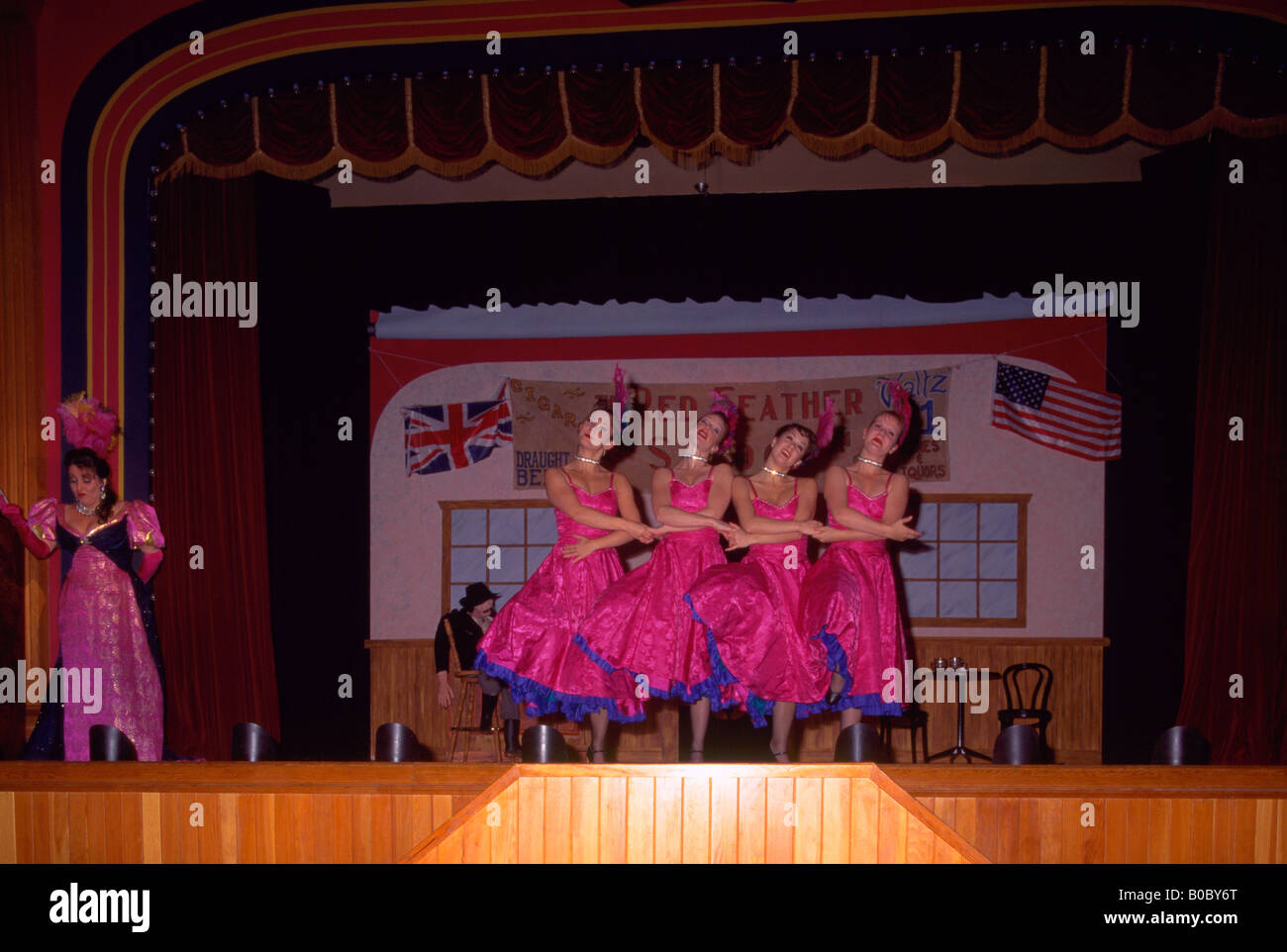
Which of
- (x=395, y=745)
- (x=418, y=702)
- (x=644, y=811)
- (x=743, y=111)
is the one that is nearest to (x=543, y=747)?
(x=395, y=745)

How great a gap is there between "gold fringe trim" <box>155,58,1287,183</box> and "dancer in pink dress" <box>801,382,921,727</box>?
1459mm

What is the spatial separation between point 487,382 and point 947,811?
14.8ft

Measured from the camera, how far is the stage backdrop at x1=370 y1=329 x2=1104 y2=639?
639 centimetres

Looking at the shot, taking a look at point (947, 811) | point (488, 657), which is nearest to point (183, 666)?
point (488, 657)

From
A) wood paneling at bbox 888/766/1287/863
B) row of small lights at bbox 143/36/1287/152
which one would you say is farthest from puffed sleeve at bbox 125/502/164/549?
wood paneling at bbox 888/766/1287/863

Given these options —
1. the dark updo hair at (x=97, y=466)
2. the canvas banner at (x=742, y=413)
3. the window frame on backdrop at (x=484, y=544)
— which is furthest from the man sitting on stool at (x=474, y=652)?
the dark updo hair at (x=97, y=466)

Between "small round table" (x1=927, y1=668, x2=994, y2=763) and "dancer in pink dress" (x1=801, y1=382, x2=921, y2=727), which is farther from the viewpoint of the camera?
"small round table" (x1=927, y1=668, x2=994, y2=763)

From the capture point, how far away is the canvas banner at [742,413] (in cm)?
651

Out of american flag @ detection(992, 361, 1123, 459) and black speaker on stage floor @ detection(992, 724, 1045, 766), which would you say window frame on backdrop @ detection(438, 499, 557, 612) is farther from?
black speaker on stage floor @ detection(992, 724, 1045, 766)

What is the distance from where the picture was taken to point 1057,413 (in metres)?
6.39

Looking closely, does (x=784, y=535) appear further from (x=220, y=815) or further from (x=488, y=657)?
(x=220, y=815)

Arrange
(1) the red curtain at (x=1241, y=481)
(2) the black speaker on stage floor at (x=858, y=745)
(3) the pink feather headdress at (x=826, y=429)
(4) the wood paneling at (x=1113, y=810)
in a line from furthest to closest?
(1) the red curtain at (x=1241, y=481)
(3) the pink feather headdress at (x=826, y=429)
(2) the black speaker on stage floor at (x=858, y=745)
(4) the wood paneling at (x=1113, y=810)

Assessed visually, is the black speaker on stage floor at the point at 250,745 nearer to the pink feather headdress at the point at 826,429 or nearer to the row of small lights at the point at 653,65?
the pink feather headdress at the point at 826,429

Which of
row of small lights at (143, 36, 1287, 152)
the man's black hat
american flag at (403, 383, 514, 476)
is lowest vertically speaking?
the man's black hat
